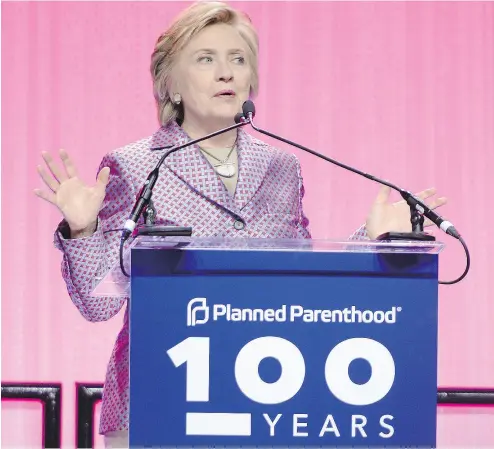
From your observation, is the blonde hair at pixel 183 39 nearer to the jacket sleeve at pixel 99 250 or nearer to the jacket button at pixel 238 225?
the jacket sleeve at pixel 99 250

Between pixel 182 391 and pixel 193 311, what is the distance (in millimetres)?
106

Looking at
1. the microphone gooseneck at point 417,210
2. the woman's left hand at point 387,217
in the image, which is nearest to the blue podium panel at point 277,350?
the microphone gooseneck at point 417,210

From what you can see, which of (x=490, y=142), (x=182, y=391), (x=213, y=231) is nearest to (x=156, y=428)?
(x=182, y=391)

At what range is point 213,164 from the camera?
205 cm

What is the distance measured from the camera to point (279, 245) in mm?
1350

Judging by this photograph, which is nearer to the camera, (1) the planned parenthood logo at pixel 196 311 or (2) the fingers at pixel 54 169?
(1) the planned parenthood logo at pixel 196 311

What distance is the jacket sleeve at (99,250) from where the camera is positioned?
5.74 feet

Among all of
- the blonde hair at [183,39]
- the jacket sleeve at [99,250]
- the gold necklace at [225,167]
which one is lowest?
the jacket sleeve at [99,250]

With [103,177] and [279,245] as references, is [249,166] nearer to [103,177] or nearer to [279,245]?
[103,177]

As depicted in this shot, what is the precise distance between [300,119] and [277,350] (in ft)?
5.95

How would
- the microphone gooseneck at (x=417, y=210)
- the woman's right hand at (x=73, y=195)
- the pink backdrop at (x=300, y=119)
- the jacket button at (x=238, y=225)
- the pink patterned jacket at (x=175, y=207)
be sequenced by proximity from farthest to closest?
the pink backdrop at (x=300, y=119)
the jacket button at (x=238, y=225)
the pink patterned jacket at (x=175, y=207)
the woman's right hand at (x=73, y=195)
the microphone gooseneck at (x=417, y=210)

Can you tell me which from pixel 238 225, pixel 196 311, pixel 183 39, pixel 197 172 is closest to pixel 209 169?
pixel 197 172

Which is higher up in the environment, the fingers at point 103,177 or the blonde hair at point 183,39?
the blonde hair at point 183,39

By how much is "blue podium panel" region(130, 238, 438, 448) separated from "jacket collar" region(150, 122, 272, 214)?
2.03ft
